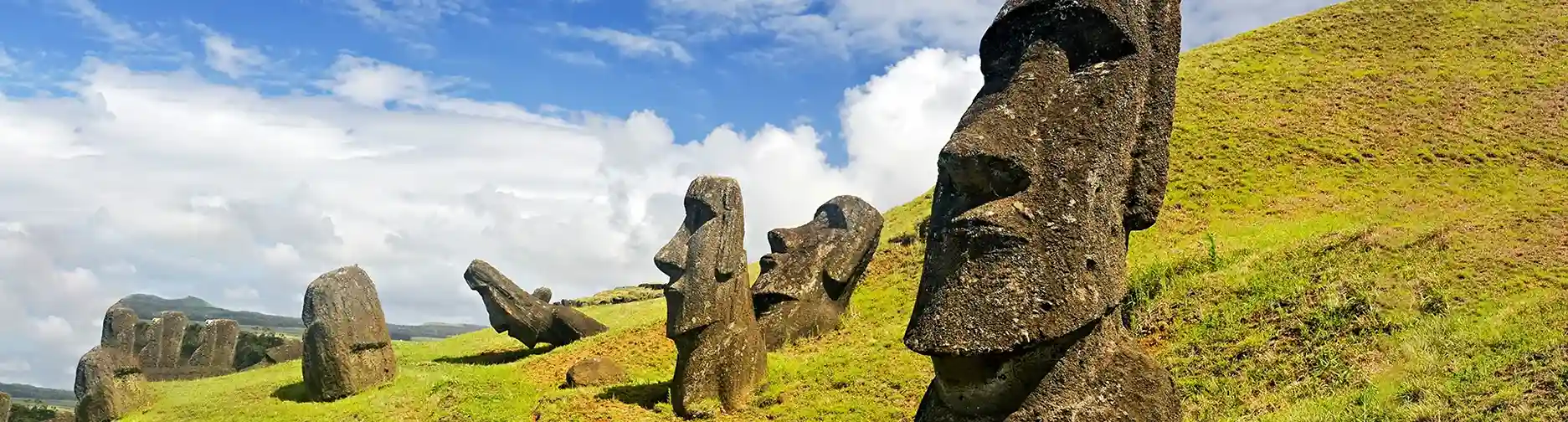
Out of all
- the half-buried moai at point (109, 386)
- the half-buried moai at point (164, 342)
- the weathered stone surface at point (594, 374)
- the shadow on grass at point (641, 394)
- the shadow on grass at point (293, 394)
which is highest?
the half-buried moai at point (164, 342)

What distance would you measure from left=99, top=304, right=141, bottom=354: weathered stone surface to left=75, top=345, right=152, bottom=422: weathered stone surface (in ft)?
3.90

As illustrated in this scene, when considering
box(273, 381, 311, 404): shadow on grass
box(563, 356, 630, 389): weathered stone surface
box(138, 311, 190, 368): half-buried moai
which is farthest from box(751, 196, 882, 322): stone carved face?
box(138, 311, 190, 368): half-buried moai

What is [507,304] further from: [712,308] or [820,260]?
[712,308]

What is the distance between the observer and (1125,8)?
20.7 ft

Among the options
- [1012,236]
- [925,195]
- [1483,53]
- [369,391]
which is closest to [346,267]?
[369,391]

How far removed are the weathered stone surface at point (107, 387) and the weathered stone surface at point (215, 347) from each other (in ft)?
16.5

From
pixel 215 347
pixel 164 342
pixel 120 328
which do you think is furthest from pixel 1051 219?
pixel 164 342

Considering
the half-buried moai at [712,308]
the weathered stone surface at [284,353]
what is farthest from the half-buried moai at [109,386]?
the half-buried moai at [712,308]

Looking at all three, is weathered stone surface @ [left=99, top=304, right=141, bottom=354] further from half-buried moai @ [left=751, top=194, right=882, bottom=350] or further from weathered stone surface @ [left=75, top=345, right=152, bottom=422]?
half-buried moai @ [left=751, top=194, right=882, bottom=350]

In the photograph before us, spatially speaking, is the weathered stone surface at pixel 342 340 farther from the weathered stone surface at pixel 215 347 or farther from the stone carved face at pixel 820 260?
the weathered stone surface at pixel 215 347

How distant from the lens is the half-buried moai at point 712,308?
14.6m

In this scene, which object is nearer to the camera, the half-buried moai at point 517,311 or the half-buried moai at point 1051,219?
the half-buried moai at point 1051,219

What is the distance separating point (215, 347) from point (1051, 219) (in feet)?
82.3

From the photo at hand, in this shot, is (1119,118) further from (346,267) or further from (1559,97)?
(1559,97)
